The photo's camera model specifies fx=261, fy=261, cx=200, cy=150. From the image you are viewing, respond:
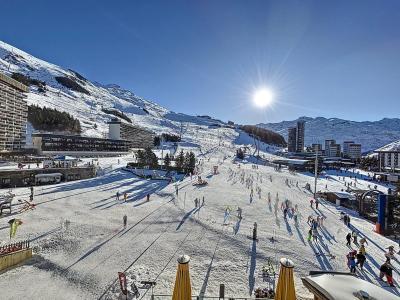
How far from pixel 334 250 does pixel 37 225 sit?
67.1ft

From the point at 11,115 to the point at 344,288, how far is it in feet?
234

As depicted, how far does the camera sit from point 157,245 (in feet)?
51.9

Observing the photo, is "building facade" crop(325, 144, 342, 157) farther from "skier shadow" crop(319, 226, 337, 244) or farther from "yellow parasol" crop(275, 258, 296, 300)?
"yellow parasol" crop(275, 258, 296, 300)

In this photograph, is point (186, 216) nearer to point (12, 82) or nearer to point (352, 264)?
point (352, 264)

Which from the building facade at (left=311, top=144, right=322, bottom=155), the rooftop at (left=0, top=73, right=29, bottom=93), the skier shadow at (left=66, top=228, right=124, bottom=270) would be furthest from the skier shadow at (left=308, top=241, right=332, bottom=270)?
the rooftop at (left=0, top=73, right=29, bottom=93)

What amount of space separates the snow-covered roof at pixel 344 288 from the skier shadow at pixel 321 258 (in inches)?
311

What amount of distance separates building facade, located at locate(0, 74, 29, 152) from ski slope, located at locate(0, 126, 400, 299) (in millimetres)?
35507

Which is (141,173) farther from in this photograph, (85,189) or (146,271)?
(146,271)

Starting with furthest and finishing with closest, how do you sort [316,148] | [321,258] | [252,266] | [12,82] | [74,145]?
[74,145] < [12,82] < [316,148] < [321,258] < [252,266]

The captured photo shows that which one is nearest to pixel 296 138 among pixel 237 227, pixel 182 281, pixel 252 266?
pixel 237 227

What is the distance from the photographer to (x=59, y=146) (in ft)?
219

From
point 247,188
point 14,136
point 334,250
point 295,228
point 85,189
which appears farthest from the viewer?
point 14,136

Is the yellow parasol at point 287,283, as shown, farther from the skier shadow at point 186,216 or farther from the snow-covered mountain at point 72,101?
the snow-covered mountain at point 72,101

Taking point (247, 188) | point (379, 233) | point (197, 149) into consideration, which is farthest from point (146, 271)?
point (197, 149)
